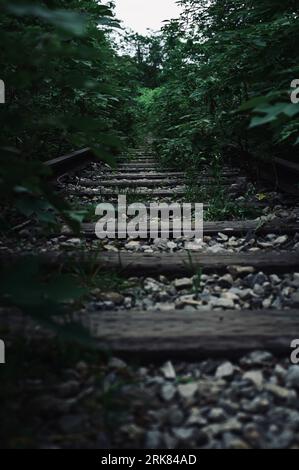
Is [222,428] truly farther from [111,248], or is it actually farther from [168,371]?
[111,248]

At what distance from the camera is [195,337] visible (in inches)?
54.9

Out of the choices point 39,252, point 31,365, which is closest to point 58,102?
point 39,252

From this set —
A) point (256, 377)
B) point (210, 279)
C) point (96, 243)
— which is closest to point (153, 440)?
point (256, 377)

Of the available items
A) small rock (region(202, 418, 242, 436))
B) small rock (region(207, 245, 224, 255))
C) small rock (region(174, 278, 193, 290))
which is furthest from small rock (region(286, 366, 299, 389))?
small rock (region(207, 245, 224, 255))

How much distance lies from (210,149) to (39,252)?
12.2 feet

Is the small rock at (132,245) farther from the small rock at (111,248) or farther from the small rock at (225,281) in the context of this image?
the small rock at (225,281)

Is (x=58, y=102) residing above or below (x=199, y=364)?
above

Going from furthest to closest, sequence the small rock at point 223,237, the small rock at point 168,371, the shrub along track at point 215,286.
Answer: the small rock at point 223,237
the shrub along track at point 215,286
the small rock at point 168,371

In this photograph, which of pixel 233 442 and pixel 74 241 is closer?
pixel 233 442

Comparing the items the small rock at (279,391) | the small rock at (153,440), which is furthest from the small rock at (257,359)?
the small rock at (153,440)

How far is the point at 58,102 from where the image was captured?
4289 millimetres

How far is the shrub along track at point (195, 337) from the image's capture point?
3.44ft

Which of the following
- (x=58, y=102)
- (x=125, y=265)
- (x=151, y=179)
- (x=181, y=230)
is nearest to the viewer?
(x=125, y=265)

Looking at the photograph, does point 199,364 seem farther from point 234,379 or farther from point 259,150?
point 259,150
